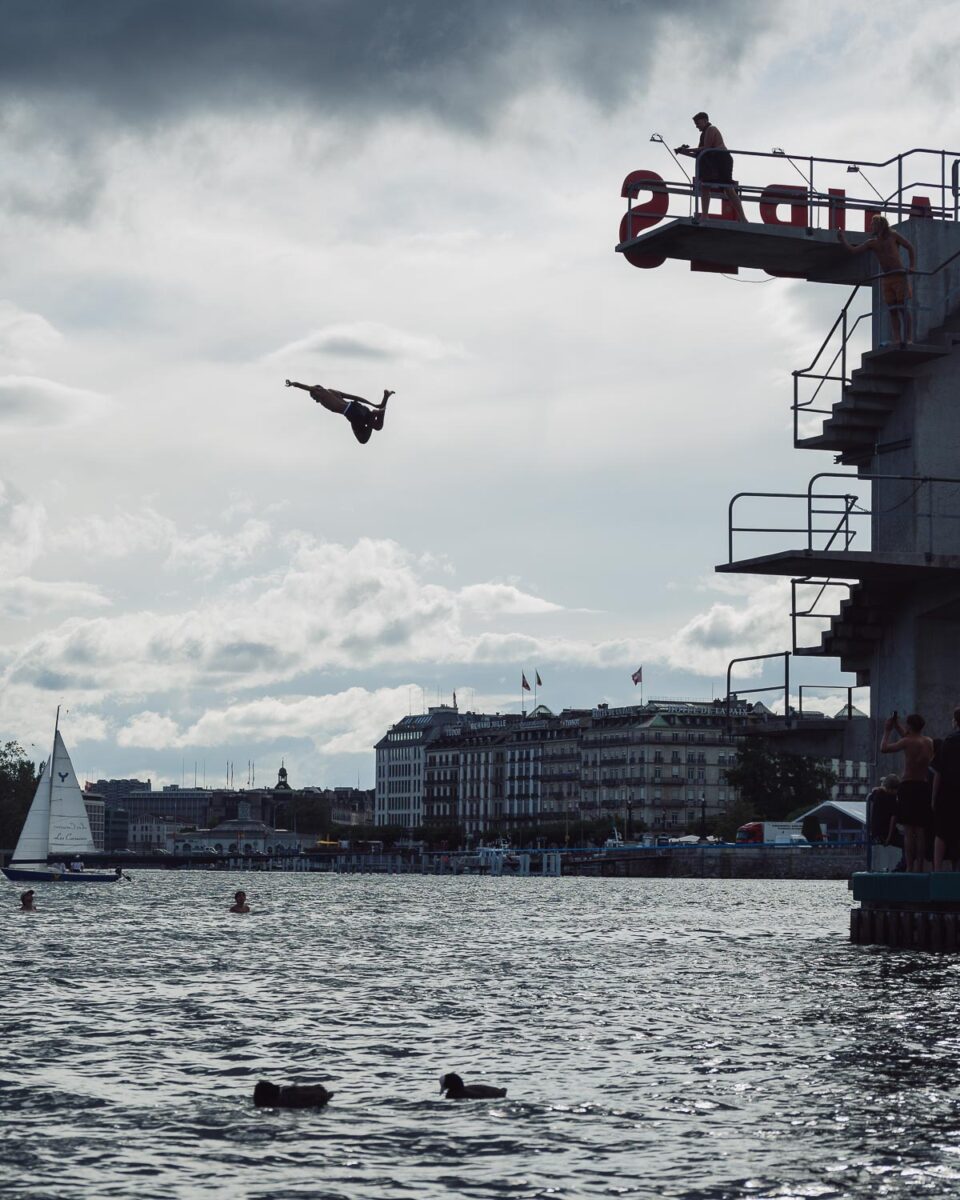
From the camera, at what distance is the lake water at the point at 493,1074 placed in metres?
14.7

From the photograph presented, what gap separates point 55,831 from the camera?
143 metres

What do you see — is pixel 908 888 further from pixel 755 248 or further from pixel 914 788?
pixel 755 248

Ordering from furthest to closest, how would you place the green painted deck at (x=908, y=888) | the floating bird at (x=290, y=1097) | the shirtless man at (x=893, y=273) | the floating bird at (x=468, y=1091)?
1. the shirtless man at (x=893, y=273)
2. the green painted deck at (x=908, y=888)
3. the floating bird at (x=468, y=1091)
4. the floating bird at (x=290, y=1097)

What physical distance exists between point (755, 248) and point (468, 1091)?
78.9 feet

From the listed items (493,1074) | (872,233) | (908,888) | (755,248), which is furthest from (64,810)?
(493,1074)

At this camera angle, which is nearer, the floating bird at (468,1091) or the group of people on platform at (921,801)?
the floating bird at (468,1091)

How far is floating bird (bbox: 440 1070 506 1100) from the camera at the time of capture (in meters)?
18.6

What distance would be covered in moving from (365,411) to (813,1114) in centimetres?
2034

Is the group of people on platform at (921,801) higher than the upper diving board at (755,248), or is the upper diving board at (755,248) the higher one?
the upper diving board at (755,248)

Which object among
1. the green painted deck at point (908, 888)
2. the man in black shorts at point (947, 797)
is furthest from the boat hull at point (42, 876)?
the man in black shorts at point (947, 797)

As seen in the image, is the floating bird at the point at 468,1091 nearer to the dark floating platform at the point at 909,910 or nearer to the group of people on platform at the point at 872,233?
the dark floating platform at the point at 909,910

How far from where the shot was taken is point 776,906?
8650cm

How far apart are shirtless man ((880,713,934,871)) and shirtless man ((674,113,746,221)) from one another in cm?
1099

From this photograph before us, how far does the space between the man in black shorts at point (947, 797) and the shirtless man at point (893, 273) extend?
8645mm
